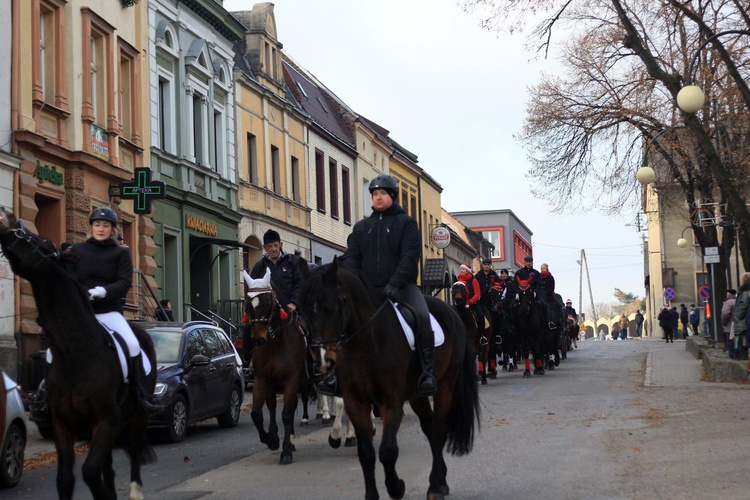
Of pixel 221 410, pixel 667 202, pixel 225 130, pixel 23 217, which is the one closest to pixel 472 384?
pixel 221 410

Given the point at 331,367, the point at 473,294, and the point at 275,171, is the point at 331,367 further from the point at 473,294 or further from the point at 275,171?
the point at 275,171

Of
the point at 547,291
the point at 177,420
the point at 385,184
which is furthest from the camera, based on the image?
the point at 547,291

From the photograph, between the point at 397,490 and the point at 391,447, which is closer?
the point at 391,447

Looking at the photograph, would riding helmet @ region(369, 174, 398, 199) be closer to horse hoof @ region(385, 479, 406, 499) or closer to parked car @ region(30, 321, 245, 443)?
horse hoof @ region(385, 479, 406, 499)

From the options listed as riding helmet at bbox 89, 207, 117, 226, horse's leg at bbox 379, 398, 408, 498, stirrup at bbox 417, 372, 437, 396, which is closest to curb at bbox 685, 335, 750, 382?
stirrup at bbox 417, 372, 437, 396

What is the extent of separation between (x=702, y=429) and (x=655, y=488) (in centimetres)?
462

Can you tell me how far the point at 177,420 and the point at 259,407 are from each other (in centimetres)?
284

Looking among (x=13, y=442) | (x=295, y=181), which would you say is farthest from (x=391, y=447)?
(x=295, y=181)

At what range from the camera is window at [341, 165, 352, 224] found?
51.2 metres

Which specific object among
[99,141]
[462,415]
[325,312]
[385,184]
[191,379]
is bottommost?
[462,415]

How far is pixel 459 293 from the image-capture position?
70.1 ft

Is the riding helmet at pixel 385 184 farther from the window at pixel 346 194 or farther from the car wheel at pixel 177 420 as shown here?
the window at pixel 346 194

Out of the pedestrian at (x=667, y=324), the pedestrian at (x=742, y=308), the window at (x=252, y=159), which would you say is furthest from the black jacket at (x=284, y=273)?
the pedestrian at (x=667, y=324)

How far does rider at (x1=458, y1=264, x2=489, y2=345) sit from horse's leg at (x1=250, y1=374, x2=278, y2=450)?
30.0 feet
